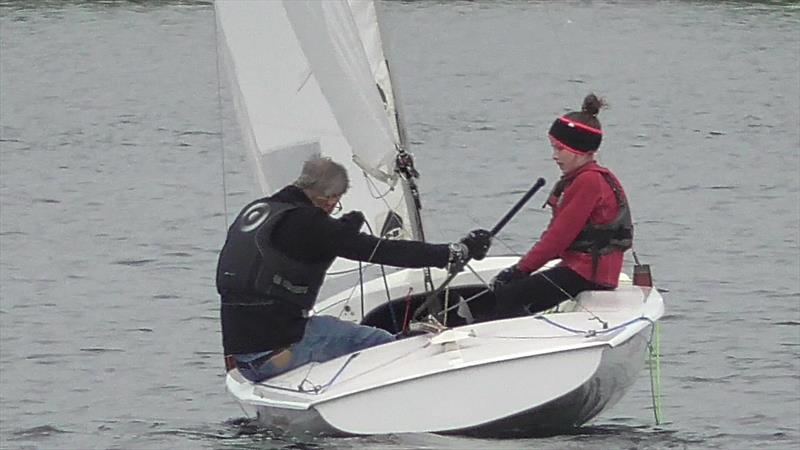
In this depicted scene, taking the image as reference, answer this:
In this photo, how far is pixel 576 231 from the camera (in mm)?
8016

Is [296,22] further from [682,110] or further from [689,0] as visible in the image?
[689,0]

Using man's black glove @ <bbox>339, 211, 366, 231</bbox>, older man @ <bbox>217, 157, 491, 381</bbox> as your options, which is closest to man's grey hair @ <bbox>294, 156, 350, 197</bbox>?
older man @ <bbox>217, 157, 491, 381</bbox>

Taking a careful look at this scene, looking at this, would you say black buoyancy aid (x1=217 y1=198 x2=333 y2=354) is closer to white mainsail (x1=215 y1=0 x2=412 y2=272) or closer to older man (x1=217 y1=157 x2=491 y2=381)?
older man (x1=217 y1=157 x2=491 y2=381)

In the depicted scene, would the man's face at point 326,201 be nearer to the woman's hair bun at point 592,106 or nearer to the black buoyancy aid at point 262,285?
the black buoyancy aid at point 262,285

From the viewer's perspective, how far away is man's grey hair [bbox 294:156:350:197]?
7.68m

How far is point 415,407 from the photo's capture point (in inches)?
293

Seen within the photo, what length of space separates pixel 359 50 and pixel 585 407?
6.38 feet

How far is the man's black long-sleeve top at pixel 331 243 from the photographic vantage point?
7.54m

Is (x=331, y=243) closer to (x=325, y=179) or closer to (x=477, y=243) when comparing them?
(x=325, y=179)

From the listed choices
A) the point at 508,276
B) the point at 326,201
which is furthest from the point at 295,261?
the point at 508,276

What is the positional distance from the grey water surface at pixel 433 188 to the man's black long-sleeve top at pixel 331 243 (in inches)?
22.2

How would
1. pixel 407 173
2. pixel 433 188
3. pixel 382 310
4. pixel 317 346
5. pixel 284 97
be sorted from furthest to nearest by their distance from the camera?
pixel 433 188, pixel 284 97, pixel 382 310, pixel 407 173, pixel 317 346

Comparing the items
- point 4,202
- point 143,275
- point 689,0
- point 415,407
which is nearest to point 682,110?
point 4,202

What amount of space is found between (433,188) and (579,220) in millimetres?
9940
